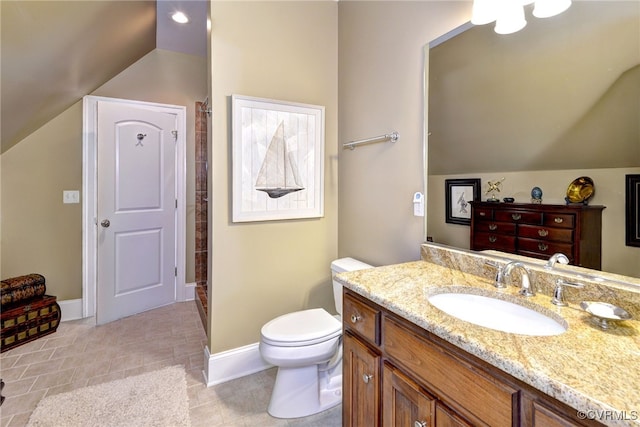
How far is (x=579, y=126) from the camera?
103 centimetres

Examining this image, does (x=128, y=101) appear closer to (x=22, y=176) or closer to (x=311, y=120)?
(x=22, y=176)

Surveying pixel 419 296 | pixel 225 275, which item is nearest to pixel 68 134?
pixel 225 275

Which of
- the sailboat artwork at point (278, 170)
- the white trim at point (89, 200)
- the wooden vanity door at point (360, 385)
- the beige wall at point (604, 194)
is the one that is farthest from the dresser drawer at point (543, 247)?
the white trim at point (89, 200)

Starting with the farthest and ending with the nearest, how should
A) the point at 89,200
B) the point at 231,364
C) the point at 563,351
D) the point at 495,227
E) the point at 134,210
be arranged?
the point at 134,210 < the point at 89,200 < the point at 231,364 < the point at 495,227 < the point at 563,351

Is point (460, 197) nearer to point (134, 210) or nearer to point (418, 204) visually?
point (418, 204)

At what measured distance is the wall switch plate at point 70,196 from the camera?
2838 mm

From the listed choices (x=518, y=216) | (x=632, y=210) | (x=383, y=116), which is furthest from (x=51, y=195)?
(x=632, y=210)

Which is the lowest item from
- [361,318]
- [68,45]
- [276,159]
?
[361,318]

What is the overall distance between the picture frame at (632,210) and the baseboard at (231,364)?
6.51 feet

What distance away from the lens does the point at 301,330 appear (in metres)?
1.67

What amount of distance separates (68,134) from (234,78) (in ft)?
6.41

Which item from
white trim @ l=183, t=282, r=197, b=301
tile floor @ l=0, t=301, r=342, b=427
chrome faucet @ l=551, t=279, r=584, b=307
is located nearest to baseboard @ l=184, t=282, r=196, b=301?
white trim @ l=183, t=282, r=197, b=301

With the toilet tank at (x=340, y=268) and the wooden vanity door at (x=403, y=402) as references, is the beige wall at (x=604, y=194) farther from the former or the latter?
the toilet tank at (x=340, y=268)

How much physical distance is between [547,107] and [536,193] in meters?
0.31
